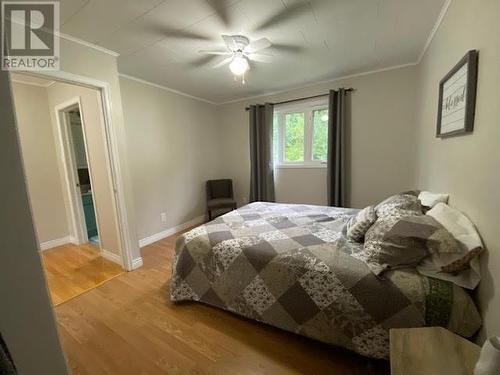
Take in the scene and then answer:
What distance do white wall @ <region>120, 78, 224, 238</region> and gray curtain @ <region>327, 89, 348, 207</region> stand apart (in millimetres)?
2271

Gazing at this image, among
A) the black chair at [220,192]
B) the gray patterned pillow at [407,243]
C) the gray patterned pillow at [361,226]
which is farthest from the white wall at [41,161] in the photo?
the gray patterned pillow at [407,243]

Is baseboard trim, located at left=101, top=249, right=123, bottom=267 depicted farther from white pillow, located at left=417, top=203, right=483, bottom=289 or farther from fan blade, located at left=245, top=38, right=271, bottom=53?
white pillow, located at left=417, top=203, right=483, bottom=289

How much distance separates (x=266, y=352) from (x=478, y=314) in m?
1.23

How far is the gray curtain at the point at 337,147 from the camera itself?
3.38 meters

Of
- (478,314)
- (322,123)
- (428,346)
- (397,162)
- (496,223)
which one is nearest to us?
(428,346)

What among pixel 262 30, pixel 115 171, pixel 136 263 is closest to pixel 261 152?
pixel 262 30

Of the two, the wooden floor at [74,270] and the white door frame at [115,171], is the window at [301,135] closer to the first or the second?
the white door frame at [115,171]

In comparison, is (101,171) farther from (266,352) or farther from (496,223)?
(496,223)

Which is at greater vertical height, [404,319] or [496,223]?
[496,223]

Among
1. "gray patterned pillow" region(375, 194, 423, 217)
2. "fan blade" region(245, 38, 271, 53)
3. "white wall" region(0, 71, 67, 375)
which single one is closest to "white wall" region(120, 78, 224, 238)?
"fan blade" region(245, 38, 271, 53)

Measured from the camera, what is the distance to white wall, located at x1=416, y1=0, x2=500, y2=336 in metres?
1.08

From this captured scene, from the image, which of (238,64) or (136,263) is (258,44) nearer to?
(238,64)

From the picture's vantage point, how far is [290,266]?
60.8 inches

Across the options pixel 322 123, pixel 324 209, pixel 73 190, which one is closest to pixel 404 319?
pixel 324 209
